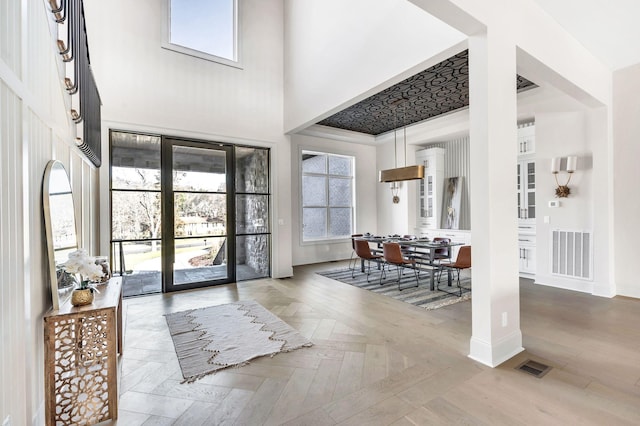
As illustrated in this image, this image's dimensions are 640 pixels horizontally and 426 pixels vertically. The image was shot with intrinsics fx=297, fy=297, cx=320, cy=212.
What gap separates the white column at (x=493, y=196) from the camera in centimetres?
256

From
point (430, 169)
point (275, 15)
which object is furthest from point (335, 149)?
point (275, 15)

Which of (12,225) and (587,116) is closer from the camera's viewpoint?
(12,225)

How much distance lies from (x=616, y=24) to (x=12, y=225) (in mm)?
5725

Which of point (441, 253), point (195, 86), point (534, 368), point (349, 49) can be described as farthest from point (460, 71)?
point (195, 86)

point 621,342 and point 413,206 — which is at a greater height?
point 413,206

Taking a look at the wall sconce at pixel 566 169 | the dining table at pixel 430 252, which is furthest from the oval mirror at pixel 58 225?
the wall sconce at pixel 566 169

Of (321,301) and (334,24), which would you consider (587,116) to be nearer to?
(334,24)

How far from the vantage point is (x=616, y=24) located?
11.2ft

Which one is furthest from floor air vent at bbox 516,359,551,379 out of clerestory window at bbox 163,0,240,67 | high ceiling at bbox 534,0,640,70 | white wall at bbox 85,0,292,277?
clerestory window at bbox 163,0,240,67

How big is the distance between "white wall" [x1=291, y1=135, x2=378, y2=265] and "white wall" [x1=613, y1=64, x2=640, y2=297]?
16.7 ft

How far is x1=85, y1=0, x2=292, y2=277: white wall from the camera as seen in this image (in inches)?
178

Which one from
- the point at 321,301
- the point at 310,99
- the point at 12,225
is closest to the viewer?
the point at 12,225

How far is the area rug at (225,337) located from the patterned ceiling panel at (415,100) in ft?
13.3

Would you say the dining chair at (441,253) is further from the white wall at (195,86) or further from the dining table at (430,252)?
the white wall at (195,86)
